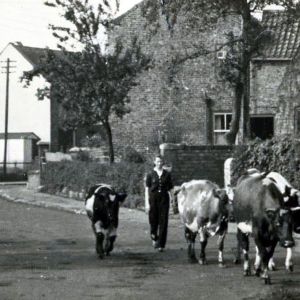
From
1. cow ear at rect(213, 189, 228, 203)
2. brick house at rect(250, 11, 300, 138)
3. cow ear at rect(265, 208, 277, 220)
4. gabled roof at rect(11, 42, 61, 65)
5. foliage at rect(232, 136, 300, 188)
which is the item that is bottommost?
cow ear at rect(265, 208, 277, 220)

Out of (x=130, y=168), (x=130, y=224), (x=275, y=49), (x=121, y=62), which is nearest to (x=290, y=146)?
(x=130, y=224)

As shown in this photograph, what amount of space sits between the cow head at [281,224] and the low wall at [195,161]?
13480 millimetres

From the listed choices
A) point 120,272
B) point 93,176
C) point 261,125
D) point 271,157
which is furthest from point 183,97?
point 120,272

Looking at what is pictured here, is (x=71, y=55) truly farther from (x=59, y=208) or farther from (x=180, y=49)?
(x=180, y=49)

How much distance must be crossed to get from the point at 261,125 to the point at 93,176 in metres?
12.1

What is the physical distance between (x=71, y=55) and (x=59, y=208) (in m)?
6.83

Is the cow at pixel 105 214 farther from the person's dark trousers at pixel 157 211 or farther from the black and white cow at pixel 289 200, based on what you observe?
the black and white cow at pixel 289 200

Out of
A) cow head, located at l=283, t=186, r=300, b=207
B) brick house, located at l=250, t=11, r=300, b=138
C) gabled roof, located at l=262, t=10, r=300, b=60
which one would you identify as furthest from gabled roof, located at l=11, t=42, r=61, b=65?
cow head, located at l=283, t=186, r=300, b=207

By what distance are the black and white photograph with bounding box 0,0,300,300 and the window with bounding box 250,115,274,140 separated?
8cm

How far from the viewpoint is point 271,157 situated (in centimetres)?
2006

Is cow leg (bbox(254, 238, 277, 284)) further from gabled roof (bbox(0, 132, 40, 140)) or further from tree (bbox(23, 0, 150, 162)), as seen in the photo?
gabled roof (bbox(0, 132, 40, 140))

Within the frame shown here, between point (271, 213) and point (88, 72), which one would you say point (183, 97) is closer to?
point (88, 72)

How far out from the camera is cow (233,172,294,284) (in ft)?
37.4

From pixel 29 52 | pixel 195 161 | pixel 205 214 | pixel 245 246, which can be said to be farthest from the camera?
pixel 29 52
